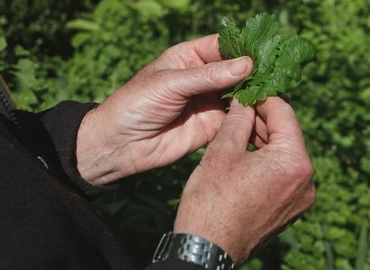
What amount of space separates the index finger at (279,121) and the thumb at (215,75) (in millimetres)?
113

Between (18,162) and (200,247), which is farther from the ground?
(18,162)

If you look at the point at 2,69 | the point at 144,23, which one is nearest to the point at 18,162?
the point at 2,69

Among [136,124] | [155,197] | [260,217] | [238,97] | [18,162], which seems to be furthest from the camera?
[155,197]

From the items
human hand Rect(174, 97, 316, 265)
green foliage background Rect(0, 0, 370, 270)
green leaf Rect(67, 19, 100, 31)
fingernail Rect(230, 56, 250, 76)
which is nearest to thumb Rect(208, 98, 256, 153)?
human hand Rect(174, 97, 316, 265)

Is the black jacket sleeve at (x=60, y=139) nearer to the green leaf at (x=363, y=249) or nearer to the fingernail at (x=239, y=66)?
the fingernail at (x=239, y=66)

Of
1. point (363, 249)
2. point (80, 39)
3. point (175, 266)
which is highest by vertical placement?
point (175, 266)

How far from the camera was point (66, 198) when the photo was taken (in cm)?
168

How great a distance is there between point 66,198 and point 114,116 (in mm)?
564

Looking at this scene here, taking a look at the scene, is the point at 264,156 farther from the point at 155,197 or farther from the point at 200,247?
the point at 155,197

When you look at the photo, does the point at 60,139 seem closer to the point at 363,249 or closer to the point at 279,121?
the point at 279,121

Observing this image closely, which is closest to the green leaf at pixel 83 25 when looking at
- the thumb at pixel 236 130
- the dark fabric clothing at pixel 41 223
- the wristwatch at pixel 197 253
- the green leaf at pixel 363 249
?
the green leaf at pixel 363 249

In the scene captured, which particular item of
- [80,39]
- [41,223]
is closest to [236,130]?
[41,223]

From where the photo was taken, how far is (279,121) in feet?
6.22

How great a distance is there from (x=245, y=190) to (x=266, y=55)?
506 mm
